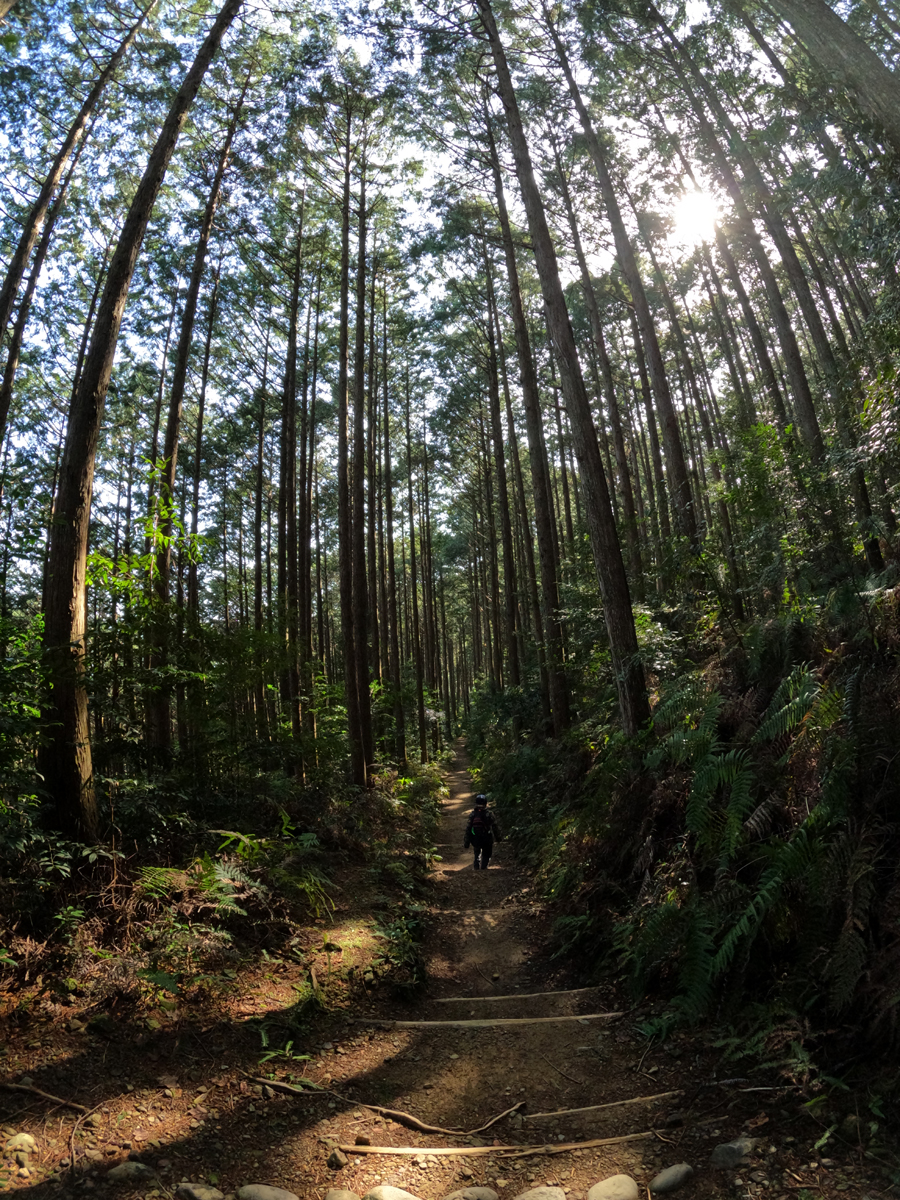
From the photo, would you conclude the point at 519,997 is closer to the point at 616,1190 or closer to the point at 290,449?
the point at 616,1190

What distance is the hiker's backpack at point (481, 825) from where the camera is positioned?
8844mm

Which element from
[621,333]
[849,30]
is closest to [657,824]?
[849,30]

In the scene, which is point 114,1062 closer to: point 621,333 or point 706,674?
point 706,674

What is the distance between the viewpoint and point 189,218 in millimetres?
12594

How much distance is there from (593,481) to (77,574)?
18.4 feet

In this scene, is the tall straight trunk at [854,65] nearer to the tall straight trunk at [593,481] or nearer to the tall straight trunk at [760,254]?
the tall straight trunk at [760,254]

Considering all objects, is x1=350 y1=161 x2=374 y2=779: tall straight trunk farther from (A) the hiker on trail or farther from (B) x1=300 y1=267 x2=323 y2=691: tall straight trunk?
(A) the hiker on trail

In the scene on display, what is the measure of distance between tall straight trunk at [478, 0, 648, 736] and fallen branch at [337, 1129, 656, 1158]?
450cm

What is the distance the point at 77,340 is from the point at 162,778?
597 inches

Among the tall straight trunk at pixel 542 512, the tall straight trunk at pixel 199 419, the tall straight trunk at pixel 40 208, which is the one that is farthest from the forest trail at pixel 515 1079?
the tall straight trunk at pixel 40 208

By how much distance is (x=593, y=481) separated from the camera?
7293mm

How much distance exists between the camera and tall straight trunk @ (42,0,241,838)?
4648 mm

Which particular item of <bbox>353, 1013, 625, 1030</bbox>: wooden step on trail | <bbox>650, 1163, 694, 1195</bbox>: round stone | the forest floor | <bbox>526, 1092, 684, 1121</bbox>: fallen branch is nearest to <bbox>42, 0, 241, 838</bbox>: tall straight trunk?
the forest floor

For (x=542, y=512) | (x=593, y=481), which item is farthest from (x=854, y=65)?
(x=542, y=512)
